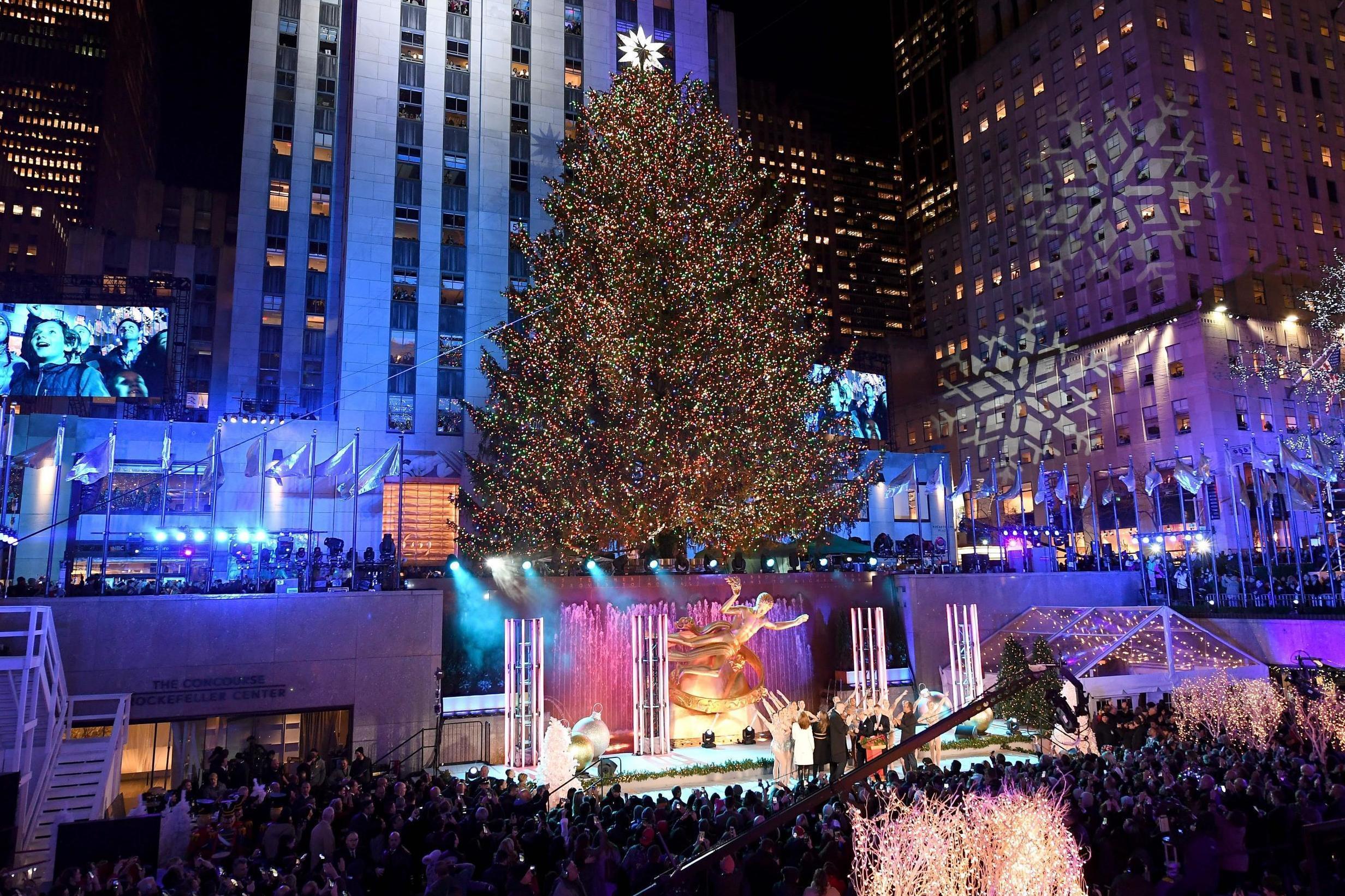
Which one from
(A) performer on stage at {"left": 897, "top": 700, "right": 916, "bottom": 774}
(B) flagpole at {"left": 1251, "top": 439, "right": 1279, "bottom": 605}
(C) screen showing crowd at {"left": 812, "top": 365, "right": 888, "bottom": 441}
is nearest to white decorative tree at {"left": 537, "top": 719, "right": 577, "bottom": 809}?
(A) performer on stage at {"left": 897, "top": 700, "right": 916, "bottom": 774}

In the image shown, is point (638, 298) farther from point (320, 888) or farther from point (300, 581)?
point (320, 888)

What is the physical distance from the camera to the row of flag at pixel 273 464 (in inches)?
868

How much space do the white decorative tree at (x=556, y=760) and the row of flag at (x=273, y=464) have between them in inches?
354

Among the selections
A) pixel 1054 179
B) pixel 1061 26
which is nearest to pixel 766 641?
pixel 1054 179

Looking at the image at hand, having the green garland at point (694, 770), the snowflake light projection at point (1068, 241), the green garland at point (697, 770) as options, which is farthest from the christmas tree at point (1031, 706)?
the snowflake light projection at point (1068, 241)

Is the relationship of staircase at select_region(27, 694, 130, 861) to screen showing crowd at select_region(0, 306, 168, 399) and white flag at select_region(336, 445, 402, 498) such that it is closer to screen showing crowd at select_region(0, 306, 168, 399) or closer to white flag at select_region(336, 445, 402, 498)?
white flag at select_region(336, 445, 402, 498)

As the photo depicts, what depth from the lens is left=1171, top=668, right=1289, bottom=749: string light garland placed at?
64.3ft

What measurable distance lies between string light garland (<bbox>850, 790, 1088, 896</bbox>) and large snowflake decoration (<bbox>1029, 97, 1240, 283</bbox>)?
56316mm

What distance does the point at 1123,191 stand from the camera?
6034 centimetres

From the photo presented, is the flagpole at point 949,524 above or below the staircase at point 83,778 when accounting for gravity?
above

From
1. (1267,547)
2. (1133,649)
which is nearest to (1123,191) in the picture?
(1267,547)

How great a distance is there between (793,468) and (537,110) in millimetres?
26402

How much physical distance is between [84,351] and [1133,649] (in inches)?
1636

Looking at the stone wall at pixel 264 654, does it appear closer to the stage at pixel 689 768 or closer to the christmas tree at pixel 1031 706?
the stage at pixel 689 768
